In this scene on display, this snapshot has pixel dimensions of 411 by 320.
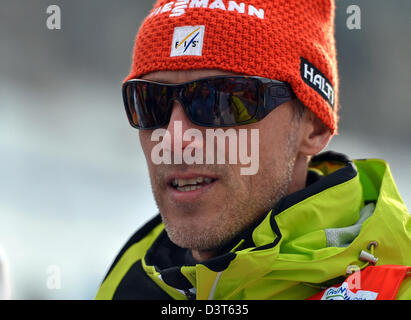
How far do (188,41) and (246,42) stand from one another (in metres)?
0.20

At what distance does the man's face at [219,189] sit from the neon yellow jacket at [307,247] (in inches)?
3.7

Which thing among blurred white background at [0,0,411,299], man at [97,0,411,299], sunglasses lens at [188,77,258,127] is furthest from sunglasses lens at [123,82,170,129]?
blurred white background at [0,0,411,299]

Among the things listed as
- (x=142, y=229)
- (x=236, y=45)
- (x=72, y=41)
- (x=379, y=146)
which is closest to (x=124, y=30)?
(x=72, y=41)

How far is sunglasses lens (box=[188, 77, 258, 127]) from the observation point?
5.11ft

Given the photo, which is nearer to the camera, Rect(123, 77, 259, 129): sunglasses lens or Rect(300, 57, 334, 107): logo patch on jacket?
Rect(123, 77, 259, 129): sunglasses lens

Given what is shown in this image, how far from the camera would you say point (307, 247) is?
1.42 meters

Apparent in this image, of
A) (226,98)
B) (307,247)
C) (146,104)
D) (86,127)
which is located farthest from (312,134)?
(86,127)

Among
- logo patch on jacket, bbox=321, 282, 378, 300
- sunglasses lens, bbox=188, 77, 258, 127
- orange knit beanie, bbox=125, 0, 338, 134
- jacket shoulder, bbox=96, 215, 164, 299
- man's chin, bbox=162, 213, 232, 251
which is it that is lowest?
jacket shoulder, bbox=96, 215, 164, 299

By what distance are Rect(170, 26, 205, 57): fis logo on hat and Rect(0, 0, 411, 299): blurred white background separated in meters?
3.00

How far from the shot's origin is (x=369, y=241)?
1.40 metres

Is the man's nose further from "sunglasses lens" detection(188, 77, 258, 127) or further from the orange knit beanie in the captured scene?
the orange knit beanie

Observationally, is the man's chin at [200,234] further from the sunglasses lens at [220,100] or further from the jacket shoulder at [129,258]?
the jacket shoulder at [129,258]
